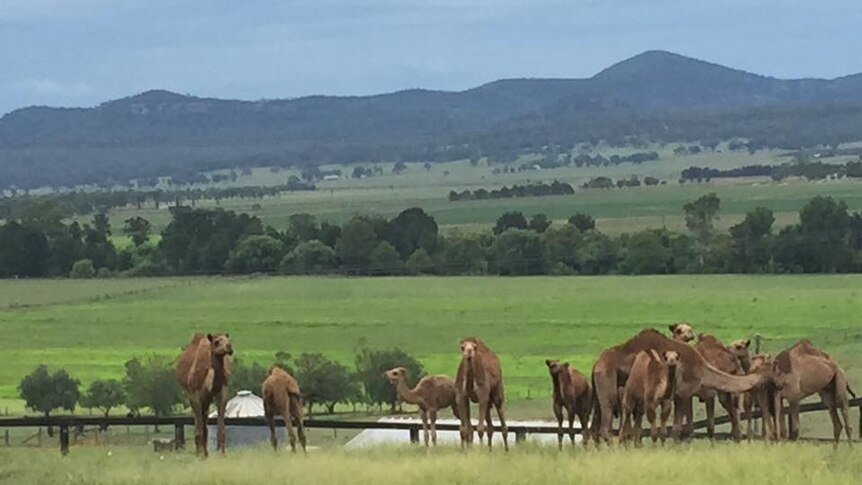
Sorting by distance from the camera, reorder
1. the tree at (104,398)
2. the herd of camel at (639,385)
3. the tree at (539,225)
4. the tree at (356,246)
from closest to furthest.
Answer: the herd of camel at (639,385), the tree at (104,398), the tree at (356,246), the tree at (539,225)

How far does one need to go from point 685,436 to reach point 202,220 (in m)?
105

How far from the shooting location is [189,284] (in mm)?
110875

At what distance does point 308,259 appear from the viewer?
117125mm

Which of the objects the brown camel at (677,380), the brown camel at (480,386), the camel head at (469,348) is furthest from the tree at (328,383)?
the brown camel at (677,380)

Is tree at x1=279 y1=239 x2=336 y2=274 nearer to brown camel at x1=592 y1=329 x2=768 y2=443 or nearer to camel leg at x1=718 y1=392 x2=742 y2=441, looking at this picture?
camel leg at x1=718 y1=392 x2=742 y2=441

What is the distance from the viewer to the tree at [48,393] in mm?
54556

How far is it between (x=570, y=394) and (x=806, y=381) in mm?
3009

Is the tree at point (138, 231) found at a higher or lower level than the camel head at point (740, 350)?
lower

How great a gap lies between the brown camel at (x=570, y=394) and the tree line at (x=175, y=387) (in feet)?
82.4

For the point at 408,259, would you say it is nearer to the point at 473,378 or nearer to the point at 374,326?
the point at 374,326

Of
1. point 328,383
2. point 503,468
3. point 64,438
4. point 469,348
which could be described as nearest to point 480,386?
point 469,348

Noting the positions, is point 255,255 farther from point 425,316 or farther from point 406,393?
point 406,393

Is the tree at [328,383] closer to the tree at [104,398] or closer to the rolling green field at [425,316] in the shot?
the rolling green field at [425,316]

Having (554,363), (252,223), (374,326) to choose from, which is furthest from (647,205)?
(554,363)
